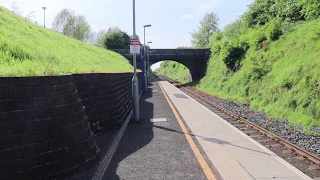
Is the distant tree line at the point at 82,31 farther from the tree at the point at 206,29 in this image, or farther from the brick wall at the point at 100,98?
the brick wall at the point at 100,98

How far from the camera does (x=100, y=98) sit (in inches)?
439

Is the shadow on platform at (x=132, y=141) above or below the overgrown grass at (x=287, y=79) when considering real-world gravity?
below

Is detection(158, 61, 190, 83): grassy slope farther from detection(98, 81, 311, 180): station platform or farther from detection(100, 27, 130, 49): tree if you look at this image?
detection(98, 81, 311, 180): station platform

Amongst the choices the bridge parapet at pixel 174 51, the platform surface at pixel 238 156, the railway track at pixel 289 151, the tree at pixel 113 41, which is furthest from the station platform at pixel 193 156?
the tree at pixel 113 41

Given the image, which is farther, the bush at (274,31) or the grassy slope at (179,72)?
the grassy slope at (179,72)

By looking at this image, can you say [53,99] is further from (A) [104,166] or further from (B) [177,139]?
(B) [177,139]

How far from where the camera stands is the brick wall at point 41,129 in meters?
5.80

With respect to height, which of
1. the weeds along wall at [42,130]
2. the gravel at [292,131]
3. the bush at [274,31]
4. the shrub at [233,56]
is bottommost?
the gravel at [292,131]

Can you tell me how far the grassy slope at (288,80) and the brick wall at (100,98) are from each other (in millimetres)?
8902

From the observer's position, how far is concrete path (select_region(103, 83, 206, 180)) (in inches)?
289

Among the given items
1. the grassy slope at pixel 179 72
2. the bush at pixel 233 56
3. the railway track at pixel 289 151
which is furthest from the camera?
the grassy slope at pixel 179 72

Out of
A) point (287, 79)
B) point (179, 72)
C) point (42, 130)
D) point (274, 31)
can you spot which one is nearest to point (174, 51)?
point (274, 31)

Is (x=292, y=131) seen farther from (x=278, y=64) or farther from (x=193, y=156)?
(x=278, y=64)

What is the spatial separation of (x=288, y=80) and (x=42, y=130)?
55.1 ft
